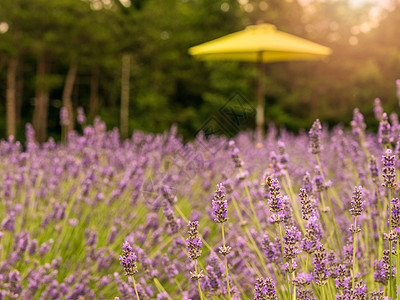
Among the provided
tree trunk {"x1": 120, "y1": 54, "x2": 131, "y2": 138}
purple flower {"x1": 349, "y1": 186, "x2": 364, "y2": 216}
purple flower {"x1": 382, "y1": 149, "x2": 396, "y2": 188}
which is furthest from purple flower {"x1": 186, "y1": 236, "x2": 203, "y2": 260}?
Result: tree trunk {"x1": 120, "y1": 54, "x2": 131, "y2": 138}

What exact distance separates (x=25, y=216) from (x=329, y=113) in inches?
590

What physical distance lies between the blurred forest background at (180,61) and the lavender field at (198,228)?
12.4 meters

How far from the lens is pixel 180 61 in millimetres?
17875

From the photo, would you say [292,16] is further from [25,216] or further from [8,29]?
[25,216]

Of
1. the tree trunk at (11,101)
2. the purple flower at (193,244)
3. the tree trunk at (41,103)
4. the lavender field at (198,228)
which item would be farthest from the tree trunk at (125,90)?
the purple flower at (193,244)

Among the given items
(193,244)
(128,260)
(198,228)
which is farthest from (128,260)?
(198,228)

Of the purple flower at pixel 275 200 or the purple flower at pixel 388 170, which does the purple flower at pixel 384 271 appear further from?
the purple flower at pixel 275 200

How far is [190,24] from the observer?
18.5 m

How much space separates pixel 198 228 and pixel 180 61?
51.1 feet

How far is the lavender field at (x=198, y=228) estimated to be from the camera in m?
1.30

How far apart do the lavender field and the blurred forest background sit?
1244 cm

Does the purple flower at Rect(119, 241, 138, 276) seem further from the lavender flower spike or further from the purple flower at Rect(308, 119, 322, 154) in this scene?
the purple flower at Rect(308, 119, 322, 154)

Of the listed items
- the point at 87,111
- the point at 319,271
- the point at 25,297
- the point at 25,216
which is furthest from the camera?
the point at 87,111

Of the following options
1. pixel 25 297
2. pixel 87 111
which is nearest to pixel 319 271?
pixel 25 297
